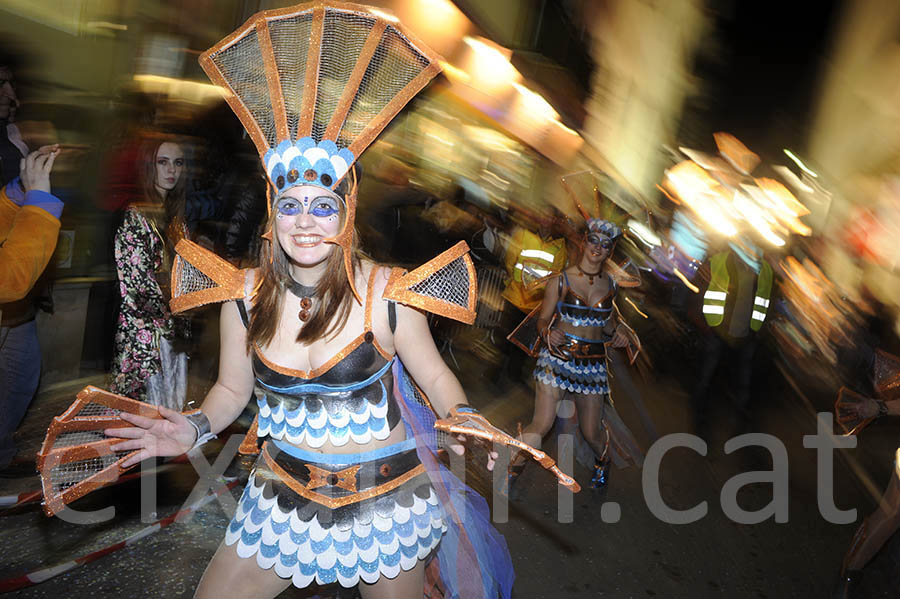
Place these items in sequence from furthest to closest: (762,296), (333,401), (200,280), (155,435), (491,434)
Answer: (762,296), (200,280), (333,401), (155,435), (491,434)

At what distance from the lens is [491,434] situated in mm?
1831

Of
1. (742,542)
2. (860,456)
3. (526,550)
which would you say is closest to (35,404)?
(526,550)

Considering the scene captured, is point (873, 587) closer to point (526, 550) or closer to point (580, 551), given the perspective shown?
Result: point (580, 551)

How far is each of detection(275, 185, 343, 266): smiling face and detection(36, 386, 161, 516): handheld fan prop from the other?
0.67m

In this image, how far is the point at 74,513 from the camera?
3658 millimetres

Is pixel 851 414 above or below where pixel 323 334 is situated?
below

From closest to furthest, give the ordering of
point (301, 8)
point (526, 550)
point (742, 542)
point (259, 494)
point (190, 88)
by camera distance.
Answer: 1. point (301, 8)
2. point (259, 494)
3. point (526, 550)
4. point (742, 542)
5. point (190, 88)

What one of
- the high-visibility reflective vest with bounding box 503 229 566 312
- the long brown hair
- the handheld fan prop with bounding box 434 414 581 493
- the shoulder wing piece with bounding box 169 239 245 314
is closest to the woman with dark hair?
the shoulder wing piece with bounding box 169 239 245 314

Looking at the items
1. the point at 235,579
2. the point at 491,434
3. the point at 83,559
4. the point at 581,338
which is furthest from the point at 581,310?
the point at 83,559

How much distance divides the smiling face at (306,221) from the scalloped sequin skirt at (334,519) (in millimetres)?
655

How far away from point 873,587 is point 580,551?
1.97 meters

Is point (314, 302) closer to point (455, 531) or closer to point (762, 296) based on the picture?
point (455, 531)

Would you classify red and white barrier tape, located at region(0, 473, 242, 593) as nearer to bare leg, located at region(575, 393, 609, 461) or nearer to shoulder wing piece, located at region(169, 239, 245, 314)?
shoulder wing piece, located at region(169, 239, 245, 314)

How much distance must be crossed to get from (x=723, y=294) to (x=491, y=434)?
5662 mm
